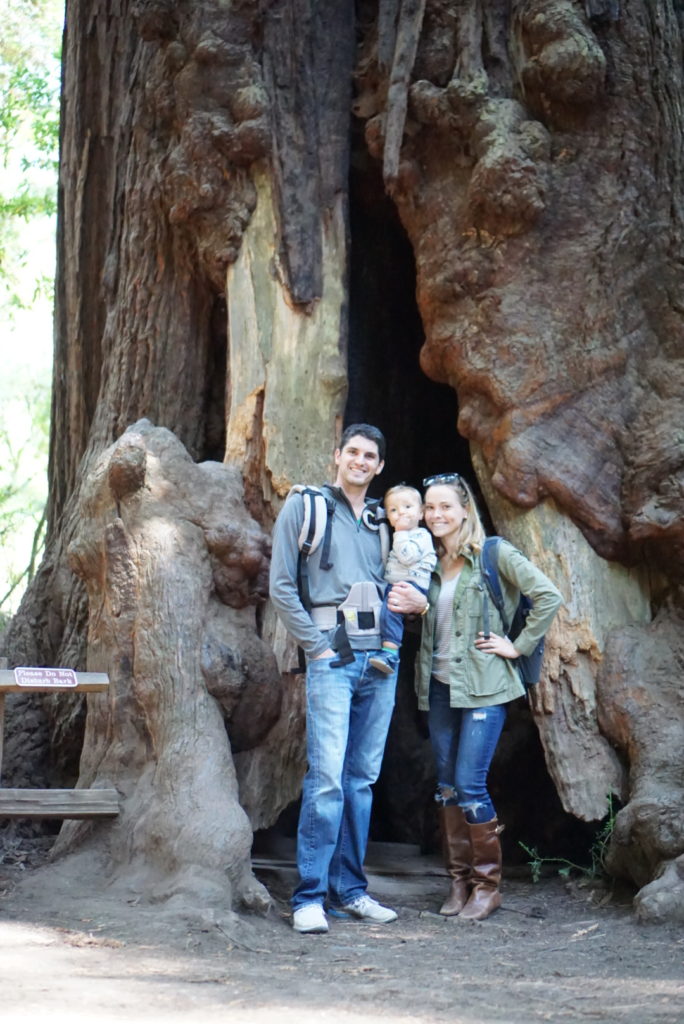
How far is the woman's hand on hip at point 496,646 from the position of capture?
5.66 m

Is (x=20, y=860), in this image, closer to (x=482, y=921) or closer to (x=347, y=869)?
(x=347, y=869)

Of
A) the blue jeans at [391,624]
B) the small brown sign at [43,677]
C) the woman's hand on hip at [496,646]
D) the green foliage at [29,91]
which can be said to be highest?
the green foliage at [29,91]

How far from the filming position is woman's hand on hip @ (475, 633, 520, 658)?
5.66 metres

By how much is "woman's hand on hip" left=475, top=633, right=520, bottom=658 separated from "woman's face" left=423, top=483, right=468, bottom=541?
546 mm

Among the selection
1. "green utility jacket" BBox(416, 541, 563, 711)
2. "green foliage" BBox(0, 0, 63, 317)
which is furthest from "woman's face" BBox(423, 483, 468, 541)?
"green foliage" BBox(0, 0, 63, 317)

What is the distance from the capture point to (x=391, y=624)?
548 cm

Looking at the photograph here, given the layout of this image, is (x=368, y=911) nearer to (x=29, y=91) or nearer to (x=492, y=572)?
(x=492, y=572)

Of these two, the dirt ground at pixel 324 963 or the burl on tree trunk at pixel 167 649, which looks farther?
the burl on tree trunk at pixel 167 649

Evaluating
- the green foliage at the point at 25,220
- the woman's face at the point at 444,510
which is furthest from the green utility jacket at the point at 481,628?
the green foliage at the point at 25,220

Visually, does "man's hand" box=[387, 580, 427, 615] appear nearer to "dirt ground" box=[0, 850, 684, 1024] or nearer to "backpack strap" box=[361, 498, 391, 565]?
"backpack strap" box=[361, 498, 391, 565]

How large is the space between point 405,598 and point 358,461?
68 centimetres

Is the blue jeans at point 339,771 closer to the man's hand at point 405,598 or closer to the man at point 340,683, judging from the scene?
the man at point 340,683

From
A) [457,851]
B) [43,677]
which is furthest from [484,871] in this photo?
[43,677]

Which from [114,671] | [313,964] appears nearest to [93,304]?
[114,671]
